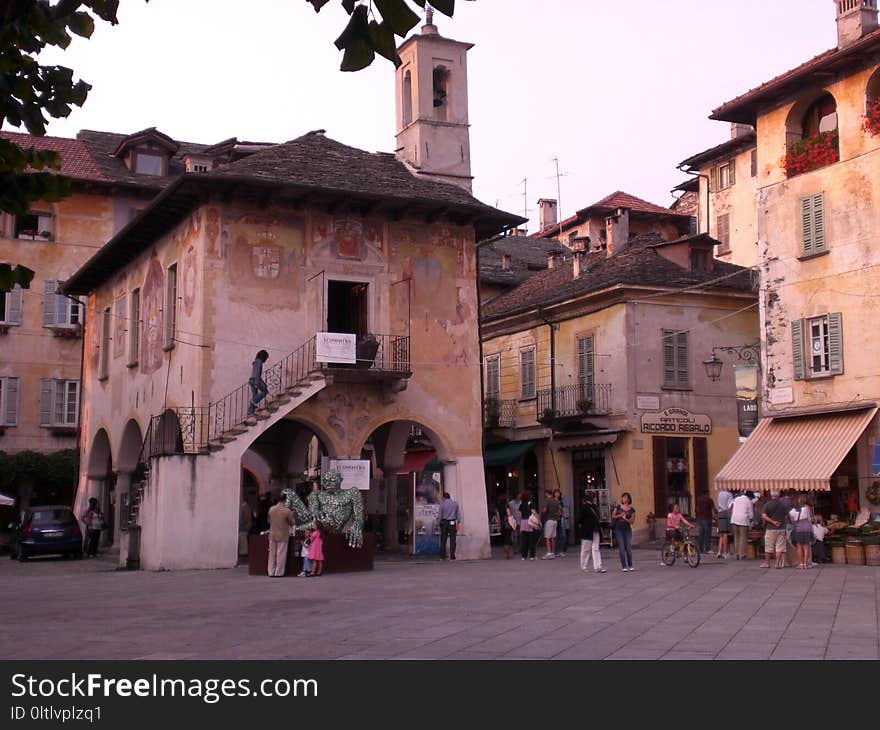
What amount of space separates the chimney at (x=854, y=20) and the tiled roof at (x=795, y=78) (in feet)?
1.69

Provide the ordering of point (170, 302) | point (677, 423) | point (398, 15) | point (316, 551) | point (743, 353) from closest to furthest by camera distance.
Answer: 1. point (398, 15)
2. point (316, 551)
3. point (170, 302)
4. point (677, 423)
5. point (743, 353)

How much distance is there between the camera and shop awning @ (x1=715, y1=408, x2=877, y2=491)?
26.7m

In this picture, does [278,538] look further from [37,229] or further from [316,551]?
[37,229]

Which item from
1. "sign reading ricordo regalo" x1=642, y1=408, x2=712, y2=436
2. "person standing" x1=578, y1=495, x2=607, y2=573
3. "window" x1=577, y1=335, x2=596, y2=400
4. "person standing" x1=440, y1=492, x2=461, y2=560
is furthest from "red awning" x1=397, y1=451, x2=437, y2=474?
"person standing" x1=578, y1=495, x2=607, y2=573

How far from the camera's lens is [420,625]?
1320cm

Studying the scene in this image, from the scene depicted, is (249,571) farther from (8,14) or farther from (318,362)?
(8,14)

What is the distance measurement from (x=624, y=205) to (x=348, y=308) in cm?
2048

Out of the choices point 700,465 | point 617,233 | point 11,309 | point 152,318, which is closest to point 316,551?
point 152,318

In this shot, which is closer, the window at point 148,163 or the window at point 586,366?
the window at point 586,366

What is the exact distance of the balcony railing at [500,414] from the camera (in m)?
40.2

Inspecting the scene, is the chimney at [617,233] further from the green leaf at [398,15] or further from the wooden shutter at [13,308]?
the green leaf at [398,15]

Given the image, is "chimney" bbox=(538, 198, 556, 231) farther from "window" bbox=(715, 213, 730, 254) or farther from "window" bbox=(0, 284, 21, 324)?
"window" bbox=(0, 284, 21, 324)

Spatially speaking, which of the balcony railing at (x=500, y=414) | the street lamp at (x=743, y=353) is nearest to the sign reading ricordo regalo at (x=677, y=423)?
the street lamp at (x=743, y=353)

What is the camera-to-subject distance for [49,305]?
4209 cm
